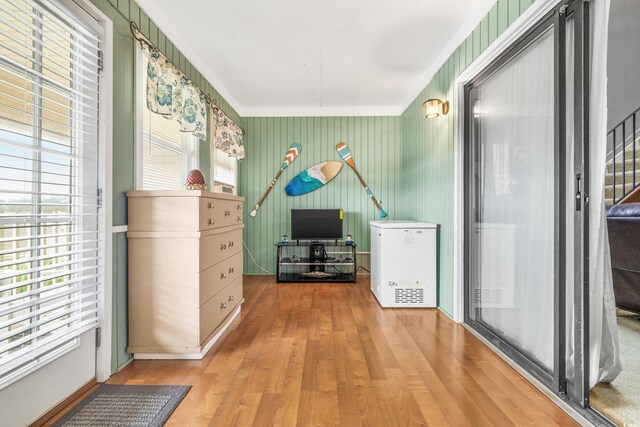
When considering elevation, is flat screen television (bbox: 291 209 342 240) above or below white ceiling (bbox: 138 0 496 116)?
below

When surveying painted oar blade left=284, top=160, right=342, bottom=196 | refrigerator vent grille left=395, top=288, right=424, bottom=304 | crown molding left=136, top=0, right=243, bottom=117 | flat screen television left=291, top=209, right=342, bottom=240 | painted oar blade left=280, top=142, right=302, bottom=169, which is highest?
crown molding left=136, top=0, right=243, bottom=117

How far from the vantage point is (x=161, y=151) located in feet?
8.16

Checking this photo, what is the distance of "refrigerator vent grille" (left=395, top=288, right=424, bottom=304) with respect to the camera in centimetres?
306

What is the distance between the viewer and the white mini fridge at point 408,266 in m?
3.05

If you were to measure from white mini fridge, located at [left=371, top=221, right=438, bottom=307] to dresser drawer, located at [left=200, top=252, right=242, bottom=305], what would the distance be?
1.37 metres

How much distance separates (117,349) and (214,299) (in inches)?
23.8

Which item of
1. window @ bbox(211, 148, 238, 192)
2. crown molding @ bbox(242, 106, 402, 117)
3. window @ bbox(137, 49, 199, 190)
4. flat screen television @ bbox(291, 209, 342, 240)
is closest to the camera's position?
window @ bbox(137, 49, 199, 190)

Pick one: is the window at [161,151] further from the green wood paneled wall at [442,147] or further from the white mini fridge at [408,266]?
the green wood paneled wall at [442,147]

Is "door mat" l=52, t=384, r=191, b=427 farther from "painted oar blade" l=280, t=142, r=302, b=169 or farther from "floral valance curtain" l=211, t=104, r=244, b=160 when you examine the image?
"painted oar blade" l=280, t=142, r=302, b=169

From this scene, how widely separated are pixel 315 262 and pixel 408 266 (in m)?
1.39

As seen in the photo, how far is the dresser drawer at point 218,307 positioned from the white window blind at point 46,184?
591 millimetres


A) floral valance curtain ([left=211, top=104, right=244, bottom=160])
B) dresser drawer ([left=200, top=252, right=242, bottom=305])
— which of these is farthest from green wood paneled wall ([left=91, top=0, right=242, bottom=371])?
floral valance curtain ([left=211, top=104, right=244, bottom=160])

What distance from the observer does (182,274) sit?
194 cm

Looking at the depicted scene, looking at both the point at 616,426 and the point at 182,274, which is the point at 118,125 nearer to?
the point at 182,274
